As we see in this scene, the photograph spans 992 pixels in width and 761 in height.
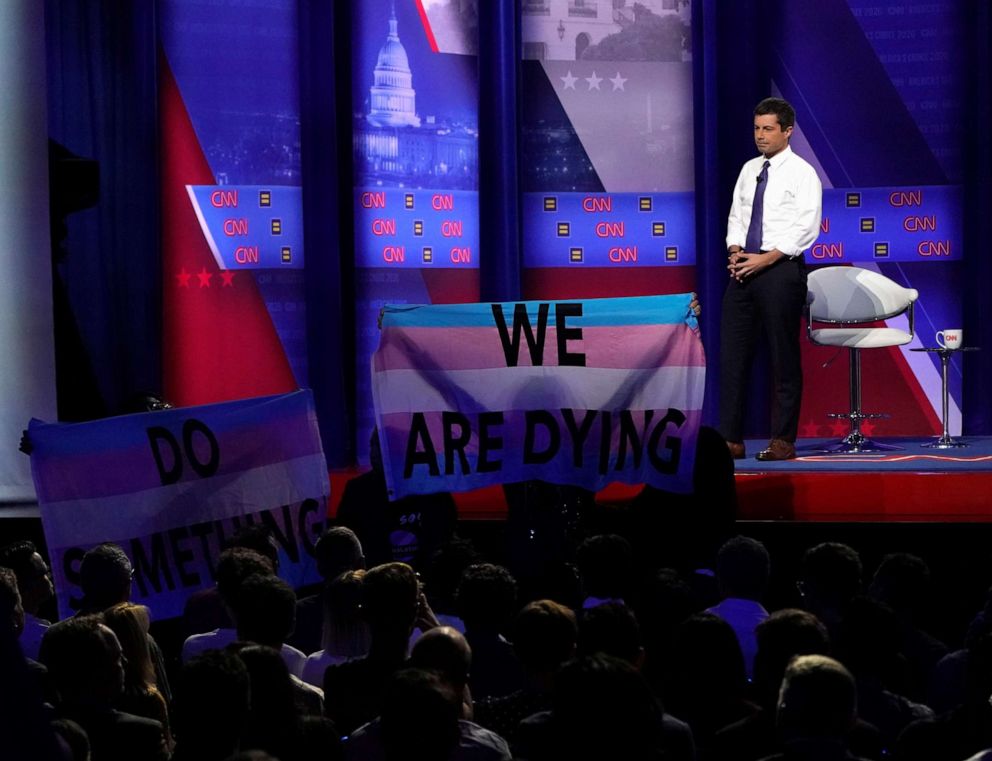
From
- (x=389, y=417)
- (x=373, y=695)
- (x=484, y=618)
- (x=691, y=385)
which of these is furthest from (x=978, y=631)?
(x=389, y=417)

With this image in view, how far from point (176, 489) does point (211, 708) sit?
2.48 metres

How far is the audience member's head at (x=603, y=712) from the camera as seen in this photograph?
2.23 meters

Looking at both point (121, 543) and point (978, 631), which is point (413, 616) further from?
point (121, 543)

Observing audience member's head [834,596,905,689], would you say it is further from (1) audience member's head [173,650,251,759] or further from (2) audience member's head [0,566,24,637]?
(2) audience member's head [0,566,24,637]

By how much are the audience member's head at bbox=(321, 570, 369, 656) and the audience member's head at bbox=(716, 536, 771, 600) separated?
107 cm

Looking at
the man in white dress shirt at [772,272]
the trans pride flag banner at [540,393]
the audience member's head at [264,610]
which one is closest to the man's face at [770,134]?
the man in white dress shirt at [772,272]

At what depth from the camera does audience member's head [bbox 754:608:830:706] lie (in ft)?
10.0

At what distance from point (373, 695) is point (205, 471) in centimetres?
197

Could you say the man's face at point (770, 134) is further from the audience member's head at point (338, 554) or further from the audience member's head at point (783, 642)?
the audience member's head at point (783, 642)

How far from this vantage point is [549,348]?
5645 millimetres

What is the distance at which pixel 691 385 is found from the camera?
219 inches

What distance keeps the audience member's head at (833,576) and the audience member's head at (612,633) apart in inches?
38.7

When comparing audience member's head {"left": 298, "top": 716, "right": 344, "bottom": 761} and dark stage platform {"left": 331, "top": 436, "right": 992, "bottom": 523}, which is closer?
audience member's head {"left": 298, "top": 716, "right": 344, "bottom": 761}

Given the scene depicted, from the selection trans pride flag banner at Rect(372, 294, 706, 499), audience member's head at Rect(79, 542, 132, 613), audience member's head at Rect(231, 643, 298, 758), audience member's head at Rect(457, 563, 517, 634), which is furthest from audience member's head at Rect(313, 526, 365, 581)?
audience member's head at Rect(231, 643, 298, 758)
